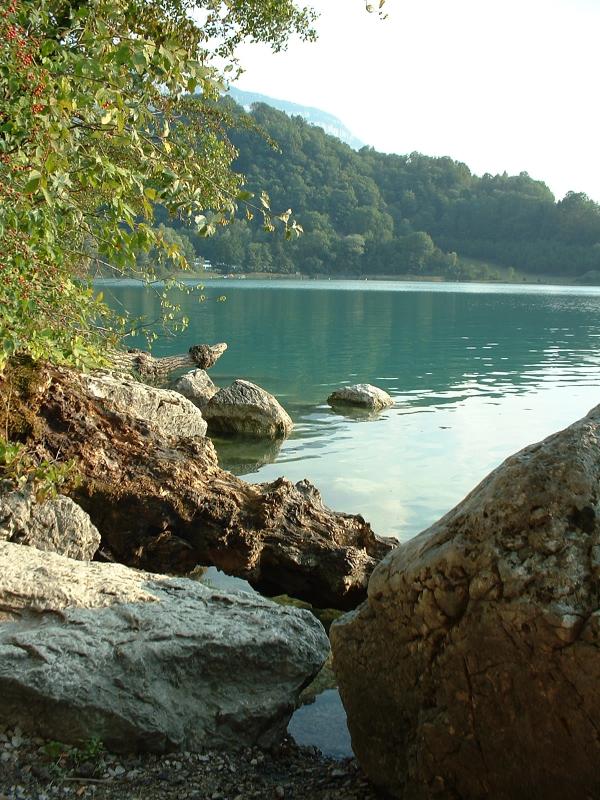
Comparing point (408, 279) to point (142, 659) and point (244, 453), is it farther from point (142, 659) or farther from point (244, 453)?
point (142, 659)

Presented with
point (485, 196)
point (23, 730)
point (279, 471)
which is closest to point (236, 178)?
point (279, 471)

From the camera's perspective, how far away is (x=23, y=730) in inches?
177

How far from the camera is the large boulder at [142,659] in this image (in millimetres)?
4551

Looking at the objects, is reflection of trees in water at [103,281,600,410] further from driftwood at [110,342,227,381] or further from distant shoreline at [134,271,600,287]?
distant shoreline at [134,271,600,287]

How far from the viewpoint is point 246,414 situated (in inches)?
663

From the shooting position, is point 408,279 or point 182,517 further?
point 408,279

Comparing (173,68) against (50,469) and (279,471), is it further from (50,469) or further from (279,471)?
(279,471)

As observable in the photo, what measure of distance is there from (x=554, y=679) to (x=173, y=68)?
412 cm

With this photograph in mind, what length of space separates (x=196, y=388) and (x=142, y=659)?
13.9 meters

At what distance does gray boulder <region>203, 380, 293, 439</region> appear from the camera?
16.8 m

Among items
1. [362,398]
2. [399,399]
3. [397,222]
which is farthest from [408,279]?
[362,398]

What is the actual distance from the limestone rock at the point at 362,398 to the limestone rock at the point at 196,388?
344 centimetres

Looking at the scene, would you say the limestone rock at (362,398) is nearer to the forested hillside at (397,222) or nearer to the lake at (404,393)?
the lake at (404,393)

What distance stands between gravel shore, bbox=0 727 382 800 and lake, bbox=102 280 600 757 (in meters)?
0.71
